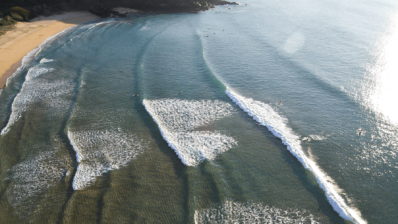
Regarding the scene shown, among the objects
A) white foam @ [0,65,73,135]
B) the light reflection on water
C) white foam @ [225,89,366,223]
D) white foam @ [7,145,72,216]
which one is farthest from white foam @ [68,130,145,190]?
the light reflection on water

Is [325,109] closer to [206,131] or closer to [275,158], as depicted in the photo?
[275,158]

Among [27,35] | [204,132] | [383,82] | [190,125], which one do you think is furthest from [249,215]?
[27,35]

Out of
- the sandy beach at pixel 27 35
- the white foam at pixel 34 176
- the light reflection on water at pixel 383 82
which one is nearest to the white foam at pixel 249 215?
the white foam at pixel 34 176

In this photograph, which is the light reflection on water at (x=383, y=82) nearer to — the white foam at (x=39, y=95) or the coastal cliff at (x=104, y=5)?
the white foam at (x=39, y=95)

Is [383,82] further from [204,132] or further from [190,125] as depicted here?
[190,125]

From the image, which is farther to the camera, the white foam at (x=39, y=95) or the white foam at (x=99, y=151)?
the white foam at (x=39, y=95)

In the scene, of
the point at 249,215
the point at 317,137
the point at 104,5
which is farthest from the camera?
the point at 104,5

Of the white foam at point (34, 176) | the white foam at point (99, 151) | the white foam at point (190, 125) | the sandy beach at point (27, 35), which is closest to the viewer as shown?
the white foam at point (34, 176)
